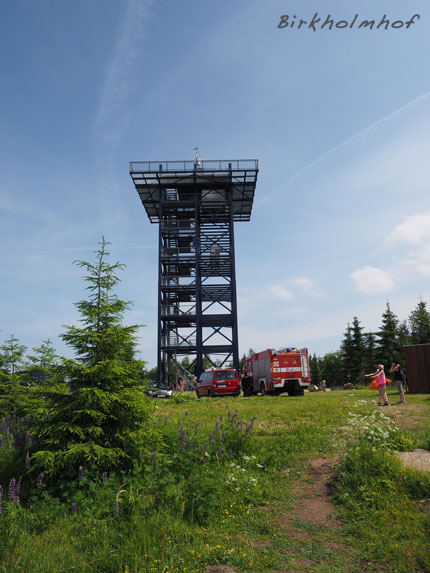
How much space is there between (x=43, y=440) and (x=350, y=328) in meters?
64.4

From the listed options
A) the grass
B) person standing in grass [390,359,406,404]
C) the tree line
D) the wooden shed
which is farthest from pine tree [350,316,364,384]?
the grass

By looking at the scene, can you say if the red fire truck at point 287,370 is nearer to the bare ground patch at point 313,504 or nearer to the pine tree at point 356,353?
the bare ground patch at point 313,504

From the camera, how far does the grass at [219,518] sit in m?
4.25

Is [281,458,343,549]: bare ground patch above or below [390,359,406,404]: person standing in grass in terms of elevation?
below

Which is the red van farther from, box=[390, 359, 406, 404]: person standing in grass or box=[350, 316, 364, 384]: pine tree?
box=[350, 316, 364, 384]: pine tree

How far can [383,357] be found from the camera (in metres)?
56.5

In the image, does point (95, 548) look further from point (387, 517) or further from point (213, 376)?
point (213, 376)

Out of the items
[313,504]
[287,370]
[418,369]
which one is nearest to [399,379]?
[418,369]

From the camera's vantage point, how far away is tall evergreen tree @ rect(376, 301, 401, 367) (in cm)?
5584

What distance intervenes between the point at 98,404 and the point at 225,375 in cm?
1899

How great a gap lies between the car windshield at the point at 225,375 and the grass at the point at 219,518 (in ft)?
56.7

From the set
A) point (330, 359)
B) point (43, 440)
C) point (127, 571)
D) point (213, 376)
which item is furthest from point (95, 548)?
point (330, 359)

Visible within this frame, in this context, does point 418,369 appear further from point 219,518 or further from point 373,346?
point 373,346

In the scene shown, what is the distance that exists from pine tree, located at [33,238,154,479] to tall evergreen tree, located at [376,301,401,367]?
54.9 metres
